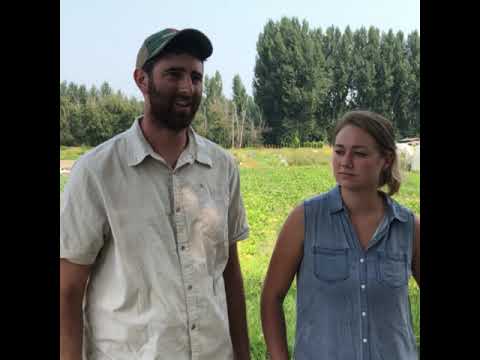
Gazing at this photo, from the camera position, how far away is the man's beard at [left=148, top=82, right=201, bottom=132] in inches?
58.5

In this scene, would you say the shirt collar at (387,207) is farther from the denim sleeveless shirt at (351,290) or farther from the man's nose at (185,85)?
the man's nose at (185,85)

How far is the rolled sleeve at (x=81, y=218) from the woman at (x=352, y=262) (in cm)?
56

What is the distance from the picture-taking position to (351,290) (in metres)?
1.55

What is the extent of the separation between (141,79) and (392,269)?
0.93 m

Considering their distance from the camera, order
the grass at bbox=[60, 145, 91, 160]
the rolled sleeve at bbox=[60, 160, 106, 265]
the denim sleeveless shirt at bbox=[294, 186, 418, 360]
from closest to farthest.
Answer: the rolled sleeve at bbox=[60, 160, 106, 265], the denim sleeveless shirt at bbox=[294, 186, 418, 360], the grass at bbox=[60, 145, 91, 160]

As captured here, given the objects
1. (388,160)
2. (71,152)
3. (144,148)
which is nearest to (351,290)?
(388,160)

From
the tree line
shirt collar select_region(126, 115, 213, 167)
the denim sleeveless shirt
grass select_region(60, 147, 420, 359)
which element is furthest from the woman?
the tree line

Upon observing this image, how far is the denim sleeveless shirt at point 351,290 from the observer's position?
155cm

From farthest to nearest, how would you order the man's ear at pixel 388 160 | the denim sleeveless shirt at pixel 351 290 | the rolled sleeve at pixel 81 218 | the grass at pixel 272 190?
the grass at pixel 272 190
the man's ear at pixel 388 160
the denim sleeveless shirt at pixel 351 290
the rolled sleeve at pixel 81 218

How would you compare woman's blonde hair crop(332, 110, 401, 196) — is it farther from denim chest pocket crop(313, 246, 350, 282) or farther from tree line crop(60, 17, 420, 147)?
tree line crop(60, 17, 420, 147)

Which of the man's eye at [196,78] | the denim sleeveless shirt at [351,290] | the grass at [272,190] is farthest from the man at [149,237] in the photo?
the grass at [272,190]
